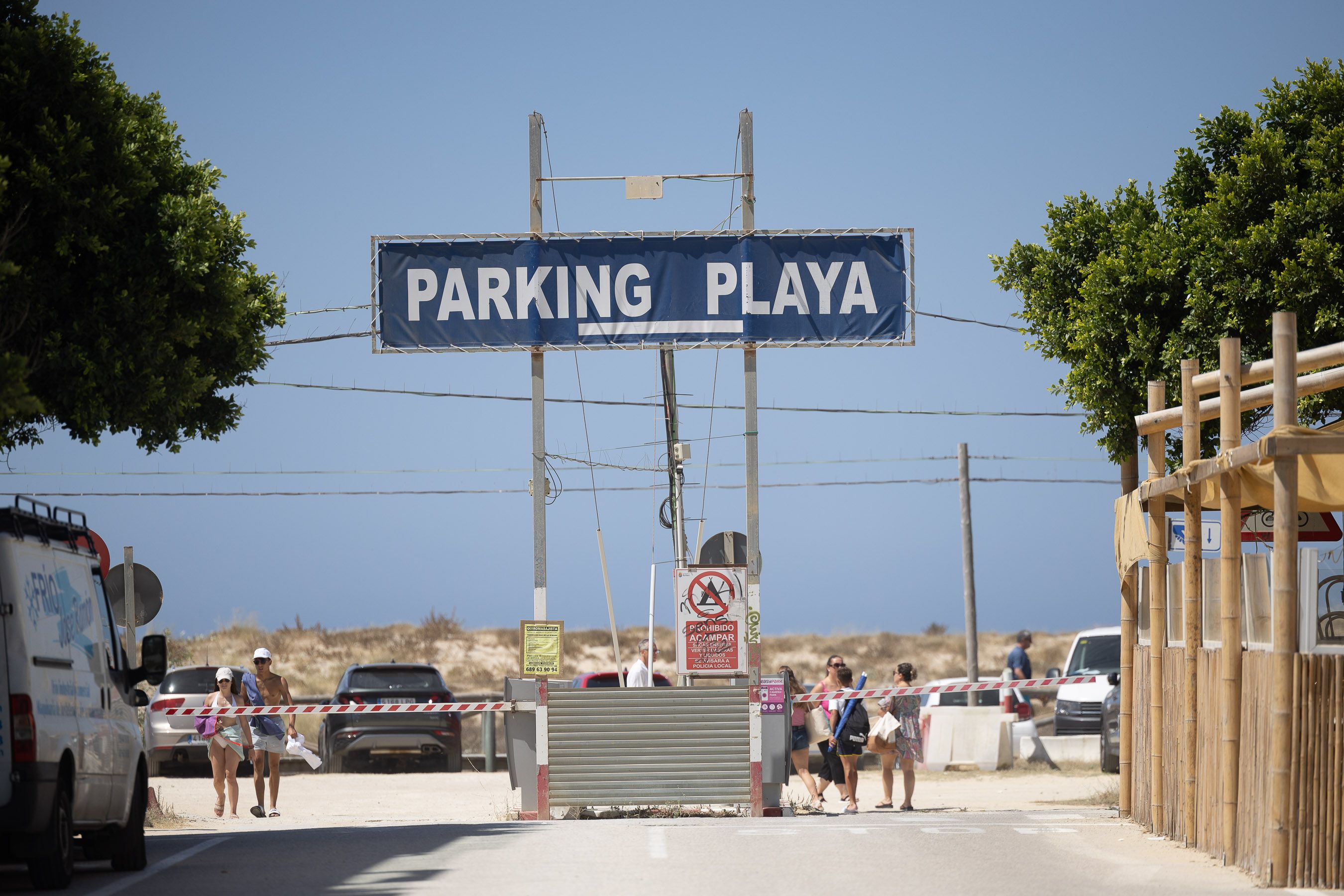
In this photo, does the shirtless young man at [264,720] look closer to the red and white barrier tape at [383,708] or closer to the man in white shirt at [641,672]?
the red and white barrier tape at [383,708]

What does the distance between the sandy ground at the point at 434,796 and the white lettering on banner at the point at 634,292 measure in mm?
5539

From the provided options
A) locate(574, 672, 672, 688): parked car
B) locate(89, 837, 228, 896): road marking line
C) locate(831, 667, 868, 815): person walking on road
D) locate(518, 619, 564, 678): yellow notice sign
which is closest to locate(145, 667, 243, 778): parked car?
locate(574, 672, 672, 688): parked car

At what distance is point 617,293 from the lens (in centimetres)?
1894

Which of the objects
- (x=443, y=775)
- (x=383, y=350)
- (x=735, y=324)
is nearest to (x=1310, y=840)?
(x=735, y=324)

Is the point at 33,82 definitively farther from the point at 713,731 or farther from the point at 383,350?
the point at 713,731

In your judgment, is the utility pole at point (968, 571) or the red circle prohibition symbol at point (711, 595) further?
the utility pole at point (968, 571)

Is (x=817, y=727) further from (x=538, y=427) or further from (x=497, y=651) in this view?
(x=497, y=651)

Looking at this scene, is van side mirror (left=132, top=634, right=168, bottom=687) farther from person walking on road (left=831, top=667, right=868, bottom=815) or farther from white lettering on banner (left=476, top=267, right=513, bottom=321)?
person walking on road (left=831, top=667, right=868, bottom=815)

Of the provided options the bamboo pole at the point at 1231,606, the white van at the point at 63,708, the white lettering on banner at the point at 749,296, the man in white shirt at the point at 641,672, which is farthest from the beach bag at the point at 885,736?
the white van at the point at 63,708

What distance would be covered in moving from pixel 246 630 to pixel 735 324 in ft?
157

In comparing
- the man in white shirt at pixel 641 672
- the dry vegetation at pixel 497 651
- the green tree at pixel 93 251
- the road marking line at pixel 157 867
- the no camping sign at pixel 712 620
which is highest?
the green tree at pixel 93 251

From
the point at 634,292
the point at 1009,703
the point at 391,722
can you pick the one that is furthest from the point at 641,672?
the point at 1009,703

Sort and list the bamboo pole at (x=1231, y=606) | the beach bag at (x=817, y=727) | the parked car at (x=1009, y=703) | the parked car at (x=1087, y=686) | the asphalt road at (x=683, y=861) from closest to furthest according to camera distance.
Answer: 1. the asphalt road at (x=683, y=861)
2. the bamboo pole at (x=1231, y=606)
3. the parked car at (x=1087, y=686)
4. the beach bag at (x=817, y=727)
5. the parked car at (x=1009, y=703)

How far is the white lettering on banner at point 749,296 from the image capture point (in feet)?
62.0
